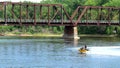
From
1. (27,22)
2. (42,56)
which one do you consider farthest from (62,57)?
(27,22)

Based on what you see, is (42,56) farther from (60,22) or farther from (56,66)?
(60,22)

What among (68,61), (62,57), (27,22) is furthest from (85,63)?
(27,22)

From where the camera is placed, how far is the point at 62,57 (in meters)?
99.4

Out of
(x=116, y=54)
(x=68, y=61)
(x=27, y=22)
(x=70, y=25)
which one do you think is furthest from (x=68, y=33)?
(x=68, y=61)

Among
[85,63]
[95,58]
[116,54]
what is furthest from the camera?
[116,54]

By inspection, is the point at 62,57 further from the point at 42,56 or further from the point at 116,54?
the point at 116,54

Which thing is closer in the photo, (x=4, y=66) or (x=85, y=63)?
(x=4, y=66)

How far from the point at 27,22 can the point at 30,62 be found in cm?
9007

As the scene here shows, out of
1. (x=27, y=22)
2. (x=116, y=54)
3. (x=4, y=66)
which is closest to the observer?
(x=4, y=66)

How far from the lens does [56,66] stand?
83.1 meters

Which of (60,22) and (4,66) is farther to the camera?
(60,22)

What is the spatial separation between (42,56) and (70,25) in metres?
85.2

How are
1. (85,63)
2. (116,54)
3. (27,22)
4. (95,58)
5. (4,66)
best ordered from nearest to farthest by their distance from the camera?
(4,66) → (85,63) → (95,58) → (116,54) → (27,22)

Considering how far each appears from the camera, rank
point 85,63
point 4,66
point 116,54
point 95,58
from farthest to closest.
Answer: point 116,54 < point 95,58 < point 85,63 < point 4,66
